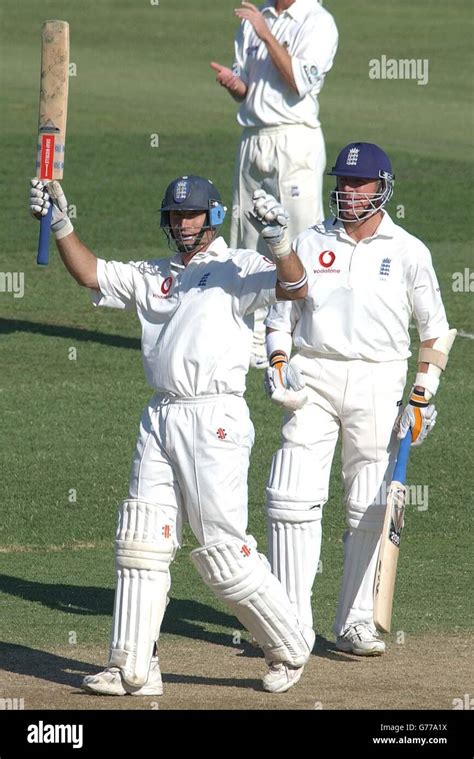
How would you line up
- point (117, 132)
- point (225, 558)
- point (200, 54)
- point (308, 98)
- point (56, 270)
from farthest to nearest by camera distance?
1. point (200, 54)
2. point (117, 132)
3. point (56, 270)
4. point (308, 98)
5. point (225, 558)

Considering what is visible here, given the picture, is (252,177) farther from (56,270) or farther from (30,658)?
(30,658)

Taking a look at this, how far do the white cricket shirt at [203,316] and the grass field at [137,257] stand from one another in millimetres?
1875

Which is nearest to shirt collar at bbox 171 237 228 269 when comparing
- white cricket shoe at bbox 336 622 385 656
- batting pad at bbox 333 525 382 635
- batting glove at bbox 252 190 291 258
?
batting glove at bbox 252 190 291 258

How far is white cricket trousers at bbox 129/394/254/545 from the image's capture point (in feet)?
25.6

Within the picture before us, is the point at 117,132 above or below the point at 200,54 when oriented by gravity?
below

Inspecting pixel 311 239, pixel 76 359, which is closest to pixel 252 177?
pixel 76 359

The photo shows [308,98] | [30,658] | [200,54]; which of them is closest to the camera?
[30,658]

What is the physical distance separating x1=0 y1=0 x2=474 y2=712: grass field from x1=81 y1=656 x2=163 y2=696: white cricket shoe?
1.07m

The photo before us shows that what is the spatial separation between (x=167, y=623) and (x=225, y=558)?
181 centimetres

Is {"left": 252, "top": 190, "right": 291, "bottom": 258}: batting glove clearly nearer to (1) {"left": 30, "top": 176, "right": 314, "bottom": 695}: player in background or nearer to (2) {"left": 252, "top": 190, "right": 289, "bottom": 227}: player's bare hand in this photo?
(2) {"left": 252, "top": 190, "right": 289, "bottom": 227}: player's bare hand

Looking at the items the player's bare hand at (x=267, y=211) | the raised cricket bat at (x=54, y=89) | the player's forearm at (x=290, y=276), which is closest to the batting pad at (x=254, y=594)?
the player's forearm at (x=290, y=276)

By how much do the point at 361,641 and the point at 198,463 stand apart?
1.61 meters

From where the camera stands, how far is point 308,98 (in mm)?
14719

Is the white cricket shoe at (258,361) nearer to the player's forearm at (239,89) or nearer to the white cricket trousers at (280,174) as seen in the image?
the white cricket trousers at (280,174)
